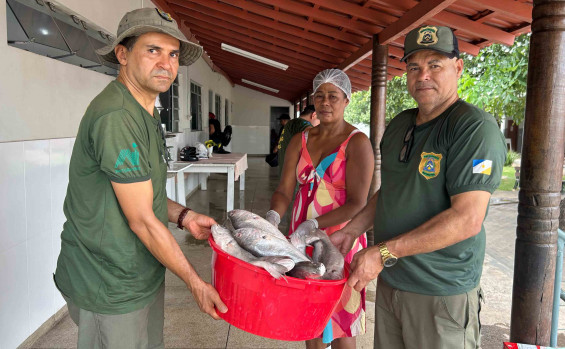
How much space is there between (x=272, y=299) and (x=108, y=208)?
28.2 inches

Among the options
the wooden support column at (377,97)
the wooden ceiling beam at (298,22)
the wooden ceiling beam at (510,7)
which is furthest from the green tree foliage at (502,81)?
the wooden ceiling beam at (510,7)

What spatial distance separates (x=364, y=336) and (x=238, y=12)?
5.21 meters

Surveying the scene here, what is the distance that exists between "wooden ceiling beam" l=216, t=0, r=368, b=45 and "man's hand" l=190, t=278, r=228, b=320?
15.9 feet

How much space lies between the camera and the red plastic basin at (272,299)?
133 centimetres

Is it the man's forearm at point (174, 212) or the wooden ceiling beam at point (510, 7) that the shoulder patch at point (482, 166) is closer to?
the man's forearm at point (174, 212)

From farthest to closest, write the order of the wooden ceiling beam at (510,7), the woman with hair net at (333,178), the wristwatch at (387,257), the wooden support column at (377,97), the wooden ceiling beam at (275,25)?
the wooden ceiling beam at (275,25) → the wooden support column at (377,97) → the wooden ceiling beam at (510,7) → the woman with hair net at (333,178) → the wristwatch at (387,257)

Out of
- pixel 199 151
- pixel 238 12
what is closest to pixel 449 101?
pixel 238 12

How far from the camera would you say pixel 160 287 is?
1.84m

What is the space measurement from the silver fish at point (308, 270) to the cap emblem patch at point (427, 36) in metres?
1.00

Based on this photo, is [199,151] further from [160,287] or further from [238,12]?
[160,287]

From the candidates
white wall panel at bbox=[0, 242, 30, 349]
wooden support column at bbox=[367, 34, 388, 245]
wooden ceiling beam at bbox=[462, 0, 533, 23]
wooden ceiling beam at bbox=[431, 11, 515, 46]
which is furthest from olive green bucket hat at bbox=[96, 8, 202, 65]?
wooden support column at bbox=[367, 34, 388, 245]

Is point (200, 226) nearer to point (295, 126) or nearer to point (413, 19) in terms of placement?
point (295, 126)

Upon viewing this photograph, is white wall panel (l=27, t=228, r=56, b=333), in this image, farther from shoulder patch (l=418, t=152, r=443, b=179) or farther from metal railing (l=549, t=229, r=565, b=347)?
metal railing (l=549, t=229, r=565, b=347)

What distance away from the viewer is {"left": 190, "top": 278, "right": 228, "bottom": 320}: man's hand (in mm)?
1469
